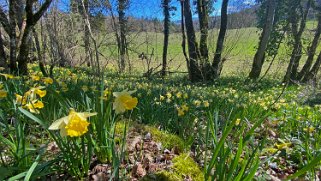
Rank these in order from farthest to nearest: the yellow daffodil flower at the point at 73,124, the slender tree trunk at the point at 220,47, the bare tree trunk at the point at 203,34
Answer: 1. the slender tree trunk at the point at 220,47
2. the bare tree trunk at the point at 203,34
3. the yellow daffodil flower at the point at 73,124

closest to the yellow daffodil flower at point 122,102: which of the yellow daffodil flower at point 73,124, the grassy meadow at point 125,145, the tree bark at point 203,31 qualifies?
the grassy meadow at point 125,145

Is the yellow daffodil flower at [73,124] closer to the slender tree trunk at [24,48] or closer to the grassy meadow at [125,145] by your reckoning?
the grassy meadow at [125,145]

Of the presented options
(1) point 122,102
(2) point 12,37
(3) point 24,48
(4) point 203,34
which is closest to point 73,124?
(1) point 122,102

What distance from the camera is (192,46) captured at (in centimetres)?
1026

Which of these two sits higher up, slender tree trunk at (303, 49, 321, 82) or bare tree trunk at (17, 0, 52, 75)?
bare tree trunk at (17, 0, 52, 75)

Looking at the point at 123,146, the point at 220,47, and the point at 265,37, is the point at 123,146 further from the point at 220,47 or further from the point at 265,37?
the point at 265,37

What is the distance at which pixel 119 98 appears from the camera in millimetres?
1478

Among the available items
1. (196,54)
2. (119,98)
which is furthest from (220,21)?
(119,98)

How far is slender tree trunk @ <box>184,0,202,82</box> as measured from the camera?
1013 centimetres

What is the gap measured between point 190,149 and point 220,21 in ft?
30.5

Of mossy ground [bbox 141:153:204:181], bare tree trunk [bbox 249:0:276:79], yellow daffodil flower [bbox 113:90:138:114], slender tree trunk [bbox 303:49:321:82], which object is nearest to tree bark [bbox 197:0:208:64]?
bare tree trunk [bbox 249:0:276:79]

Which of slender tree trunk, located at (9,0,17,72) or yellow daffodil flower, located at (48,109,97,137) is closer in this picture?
yellow daffodil flower, located at (48,109,97,137)

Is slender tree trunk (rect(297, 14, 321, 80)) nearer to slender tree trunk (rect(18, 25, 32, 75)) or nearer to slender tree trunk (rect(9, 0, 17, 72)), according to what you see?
slender tree trunk (rect(18, 25, 32, 75))

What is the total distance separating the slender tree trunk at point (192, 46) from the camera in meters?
10.1
